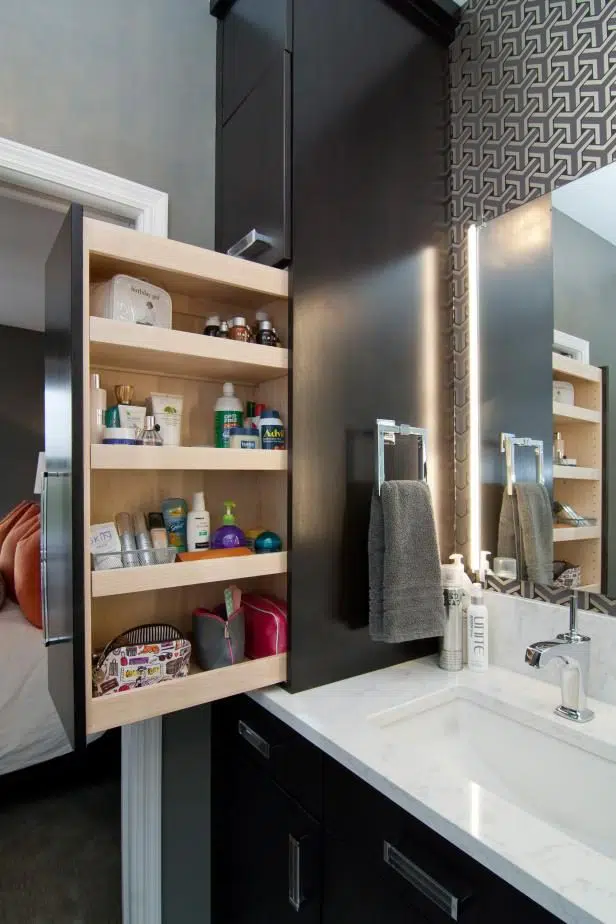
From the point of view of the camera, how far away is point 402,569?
1.16 meters

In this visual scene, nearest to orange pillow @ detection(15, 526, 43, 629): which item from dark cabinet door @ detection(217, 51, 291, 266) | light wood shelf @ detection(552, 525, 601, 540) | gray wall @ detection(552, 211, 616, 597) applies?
dark cabinet door @ detection(217, 51, 291, 266)

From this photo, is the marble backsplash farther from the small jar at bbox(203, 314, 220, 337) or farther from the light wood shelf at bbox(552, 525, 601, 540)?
the small jar at bbox(203, 314, 220, 337)

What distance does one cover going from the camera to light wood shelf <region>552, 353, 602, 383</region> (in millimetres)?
1103

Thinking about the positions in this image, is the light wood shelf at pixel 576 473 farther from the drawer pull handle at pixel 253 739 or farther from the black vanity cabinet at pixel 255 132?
the drawer pull handle at pixel 253 739

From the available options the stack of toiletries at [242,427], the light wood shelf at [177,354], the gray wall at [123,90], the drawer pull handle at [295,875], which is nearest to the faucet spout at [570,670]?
the drawer pull handle at [295,875]

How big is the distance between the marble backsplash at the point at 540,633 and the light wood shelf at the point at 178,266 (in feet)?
3.06

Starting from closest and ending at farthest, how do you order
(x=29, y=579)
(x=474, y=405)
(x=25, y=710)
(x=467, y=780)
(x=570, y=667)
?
(x=467, y=780) → (x=570, y=667) → (x=474, y=405) → (x=25, y=710) → (x=29, y=579)

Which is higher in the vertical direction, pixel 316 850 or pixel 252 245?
pixel 252 245

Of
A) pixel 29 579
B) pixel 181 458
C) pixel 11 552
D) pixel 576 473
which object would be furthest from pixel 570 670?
pixel 11 552

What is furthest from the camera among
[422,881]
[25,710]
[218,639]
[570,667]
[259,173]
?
[25,710]

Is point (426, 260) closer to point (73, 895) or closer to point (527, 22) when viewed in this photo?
point (527, 22)

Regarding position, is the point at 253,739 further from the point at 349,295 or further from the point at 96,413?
the point at 349,295

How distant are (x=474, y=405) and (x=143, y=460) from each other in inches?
34.7

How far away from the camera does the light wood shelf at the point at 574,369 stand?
1.10 m
